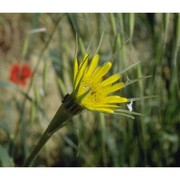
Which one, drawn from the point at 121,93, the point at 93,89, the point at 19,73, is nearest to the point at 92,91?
the point at 93,89

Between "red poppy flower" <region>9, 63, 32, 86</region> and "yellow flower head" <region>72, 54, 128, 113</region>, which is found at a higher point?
"red poppy flower" <region>9, 63, 32, 86</region>

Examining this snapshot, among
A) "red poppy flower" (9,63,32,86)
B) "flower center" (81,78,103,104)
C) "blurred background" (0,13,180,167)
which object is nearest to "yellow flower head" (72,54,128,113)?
"flower center" (81,78,103,104)

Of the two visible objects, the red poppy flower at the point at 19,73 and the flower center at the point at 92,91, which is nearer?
the flower center at the point at 92,91

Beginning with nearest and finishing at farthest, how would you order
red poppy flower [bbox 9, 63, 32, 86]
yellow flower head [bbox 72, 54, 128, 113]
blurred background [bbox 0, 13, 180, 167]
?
yellow flower head [bbox 72, 54, 128, 113]
blurred background [bbox 0, 13, 180, 167]
red poppy flower [bbox 9, 63, 32, 86]

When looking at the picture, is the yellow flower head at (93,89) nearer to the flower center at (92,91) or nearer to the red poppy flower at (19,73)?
the flower center at (92,91)

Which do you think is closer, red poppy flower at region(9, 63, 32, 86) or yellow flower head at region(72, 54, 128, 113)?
yellow flower head at region(72, 54, 128, 113)

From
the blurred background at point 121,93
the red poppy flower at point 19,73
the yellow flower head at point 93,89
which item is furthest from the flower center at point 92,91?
the red poppy flower at point 19,73

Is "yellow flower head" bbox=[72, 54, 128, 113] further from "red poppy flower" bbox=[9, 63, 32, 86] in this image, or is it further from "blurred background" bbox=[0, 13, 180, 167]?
"red poppy flower" bbox=[9, 63, 32, 86]
